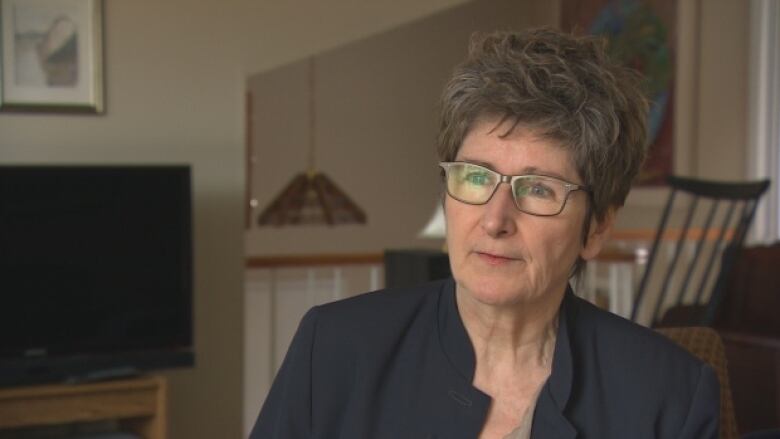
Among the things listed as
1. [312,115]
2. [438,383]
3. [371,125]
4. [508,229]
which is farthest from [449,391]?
[371,125]

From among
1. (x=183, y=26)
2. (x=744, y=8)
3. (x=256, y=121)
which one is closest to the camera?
(x=183, y=26)

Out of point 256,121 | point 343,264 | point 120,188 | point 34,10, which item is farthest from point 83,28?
point 256,121

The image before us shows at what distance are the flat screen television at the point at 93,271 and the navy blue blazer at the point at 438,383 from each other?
2448 mm

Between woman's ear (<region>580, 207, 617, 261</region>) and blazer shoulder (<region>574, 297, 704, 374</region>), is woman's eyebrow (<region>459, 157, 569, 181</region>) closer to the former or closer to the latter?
woman's ear (<region>580, 207, 617, 261</region>)

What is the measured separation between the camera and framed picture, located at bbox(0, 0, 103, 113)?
3971mm

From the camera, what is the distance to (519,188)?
1.52 meters

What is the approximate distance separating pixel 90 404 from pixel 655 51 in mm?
3730

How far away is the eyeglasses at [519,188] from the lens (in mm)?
1518

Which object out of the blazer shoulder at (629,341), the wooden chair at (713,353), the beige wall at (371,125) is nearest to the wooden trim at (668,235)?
the beige wall at (371,125)

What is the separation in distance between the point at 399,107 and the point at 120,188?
11.5 ft

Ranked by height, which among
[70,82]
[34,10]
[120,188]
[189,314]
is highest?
[34,10]

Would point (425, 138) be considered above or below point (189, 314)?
above

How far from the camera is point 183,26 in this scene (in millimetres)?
4246

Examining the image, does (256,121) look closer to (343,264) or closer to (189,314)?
(343,264)
